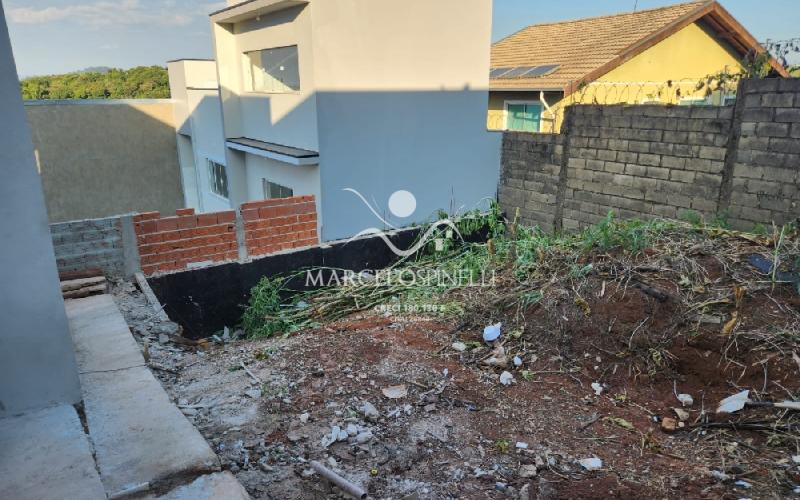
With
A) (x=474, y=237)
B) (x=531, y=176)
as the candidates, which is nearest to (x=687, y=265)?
(x=474, y=237)

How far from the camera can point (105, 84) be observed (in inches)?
881

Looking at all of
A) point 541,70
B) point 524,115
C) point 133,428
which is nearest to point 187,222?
point 133,428

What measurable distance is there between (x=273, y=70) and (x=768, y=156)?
24.0ft

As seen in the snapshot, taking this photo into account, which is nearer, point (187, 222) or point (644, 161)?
point (187, 222)

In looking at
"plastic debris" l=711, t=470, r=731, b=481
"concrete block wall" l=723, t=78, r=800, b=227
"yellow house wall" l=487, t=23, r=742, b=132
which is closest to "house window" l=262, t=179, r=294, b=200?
"yellow house wall" l=487, t=23, r=742, b=132

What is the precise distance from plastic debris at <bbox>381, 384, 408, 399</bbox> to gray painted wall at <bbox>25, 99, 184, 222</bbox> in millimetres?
12271

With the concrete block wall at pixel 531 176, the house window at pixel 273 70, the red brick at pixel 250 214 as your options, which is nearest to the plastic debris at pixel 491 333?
the red brick at pixel 250 214

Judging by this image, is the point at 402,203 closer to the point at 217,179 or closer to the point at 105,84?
the point at 217,179

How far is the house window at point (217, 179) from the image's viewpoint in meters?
11.1

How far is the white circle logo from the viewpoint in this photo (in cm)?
795

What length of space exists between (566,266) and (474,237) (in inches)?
106

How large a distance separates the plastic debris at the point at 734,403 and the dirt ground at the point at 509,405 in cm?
5

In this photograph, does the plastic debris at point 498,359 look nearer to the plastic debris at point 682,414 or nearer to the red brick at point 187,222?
the plastic debris at point 682,414

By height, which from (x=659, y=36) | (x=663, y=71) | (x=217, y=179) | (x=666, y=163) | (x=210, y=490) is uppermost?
(x=659, y=36)
